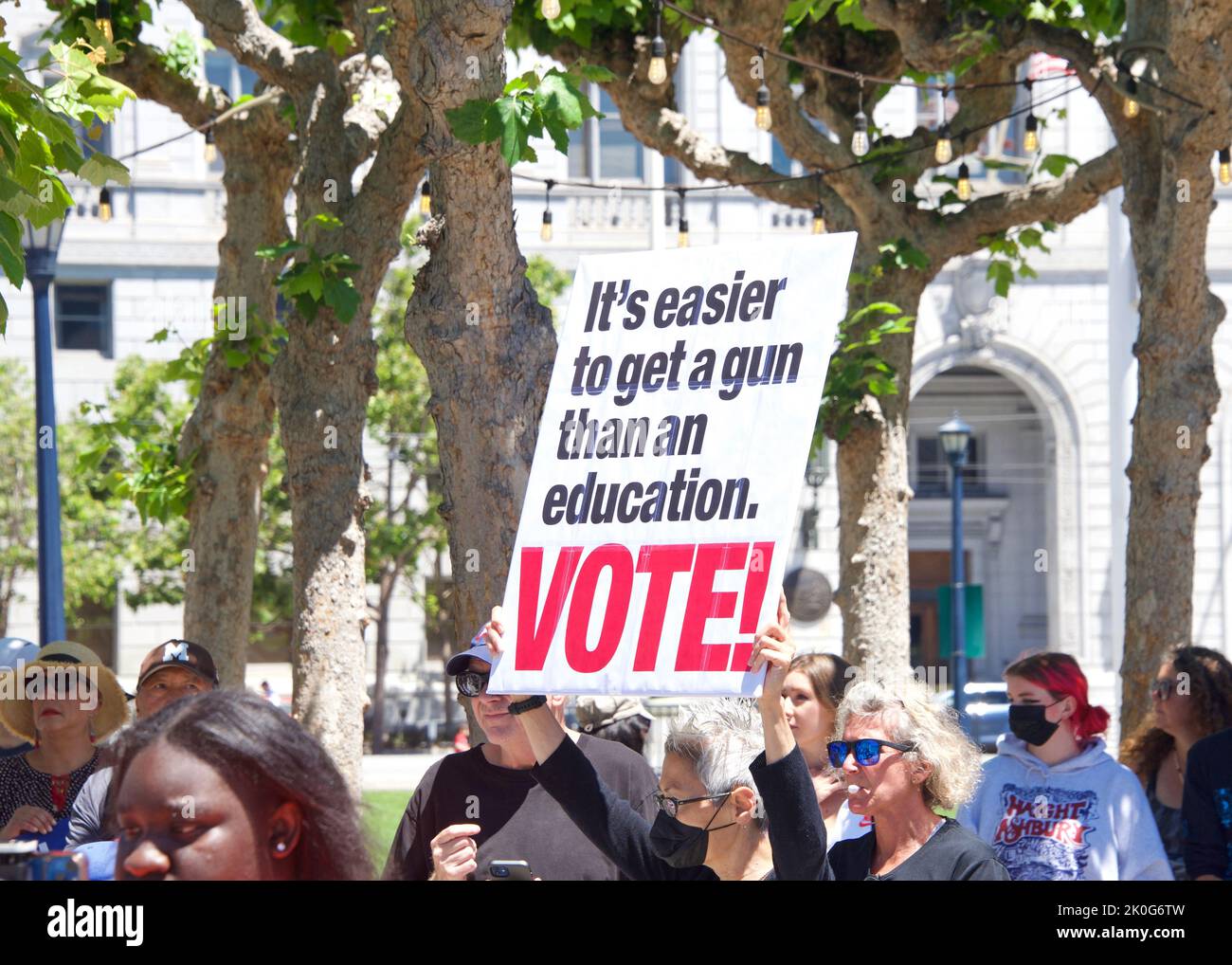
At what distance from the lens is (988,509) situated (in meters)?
36.5

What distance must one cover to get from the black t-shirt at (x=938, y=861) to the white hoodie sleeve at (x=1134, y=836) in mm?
1044

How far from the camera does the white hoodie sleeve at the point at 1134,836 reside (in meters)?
4.96

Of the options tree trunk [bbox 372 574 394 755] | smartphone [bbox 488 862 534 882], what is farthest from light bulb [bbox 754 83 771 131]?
tree trunk [bbox 372 574 394 755]

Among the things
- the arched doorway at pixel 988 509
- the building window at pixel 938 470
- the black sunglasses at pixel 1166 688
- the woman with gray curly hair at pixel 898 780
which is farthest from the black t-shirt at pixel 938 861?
the building window at pixel 938 470

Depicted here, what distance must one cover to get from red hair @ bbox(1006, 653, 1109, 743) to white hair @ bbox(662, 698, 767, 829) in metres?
1.50

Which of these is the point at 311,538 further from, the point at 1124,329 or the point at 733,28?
the point at 1124,329

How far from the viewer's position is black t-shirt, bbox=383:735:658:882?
189 inches

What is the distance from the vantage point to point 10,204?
17.6 feet

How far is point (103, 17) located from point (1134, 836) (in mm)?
7164

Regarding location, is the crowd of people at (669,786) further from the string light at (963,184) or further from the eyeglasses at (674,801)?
the string light at (963,184)

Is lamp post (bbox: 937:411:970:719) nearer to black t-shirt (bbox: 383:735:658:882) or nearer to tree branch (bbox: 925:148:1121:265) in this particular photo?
tree branch (bbox: 925:148:1121:265)

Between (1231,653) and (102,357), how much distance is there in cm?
2249

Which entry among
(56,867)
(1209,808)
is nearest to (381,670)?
(1209,808)

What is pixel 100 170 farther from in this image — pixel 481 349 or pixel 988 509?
pixel 988 509
